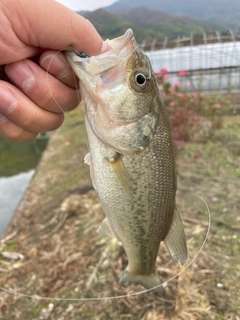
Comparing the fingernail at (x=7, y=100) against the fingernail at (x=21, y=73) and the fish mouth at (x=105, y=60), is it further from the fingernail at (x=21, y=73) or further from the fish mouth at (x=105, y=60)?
the fish mouth at (x=105, y=60)

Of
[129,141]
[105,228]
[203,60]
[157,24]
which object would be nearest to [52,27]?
[129,141]

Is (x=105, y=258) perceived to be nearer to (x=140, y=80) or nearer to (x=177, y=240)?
(x=177, y=240)

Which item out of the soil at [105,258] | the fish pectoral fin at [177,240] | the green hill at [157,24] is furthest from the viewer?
the green hill at [157,24]

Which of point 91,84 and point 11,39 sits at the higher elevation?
point 11,39

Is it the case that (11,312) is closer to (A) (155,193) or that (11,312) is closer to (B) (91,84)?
(A) (155,193)

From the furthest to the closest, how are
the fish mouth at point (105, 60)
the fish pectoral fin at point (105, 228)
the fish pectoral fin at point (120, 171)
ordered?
1. the fish pectoral fin at point (105, 228)
2. the fish pectoral fin at point (120, 171)
3. the fish mouth at point (105, 60)

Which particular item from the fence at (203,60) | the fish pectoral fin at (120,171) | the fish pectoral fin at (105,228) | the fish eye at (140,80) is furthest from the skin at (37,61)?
the fence at (203,60)

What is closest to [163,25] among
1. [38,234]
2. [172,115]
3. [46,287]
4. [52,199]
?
[172,115]
